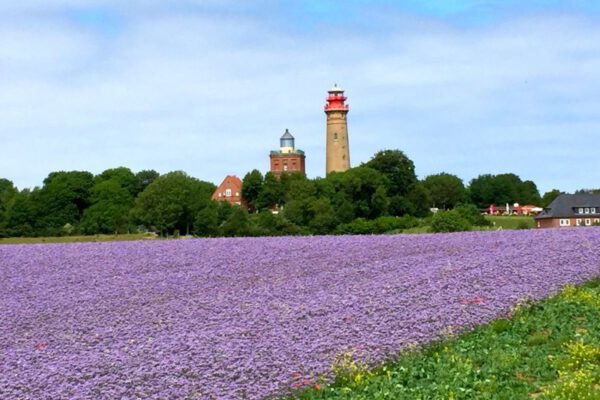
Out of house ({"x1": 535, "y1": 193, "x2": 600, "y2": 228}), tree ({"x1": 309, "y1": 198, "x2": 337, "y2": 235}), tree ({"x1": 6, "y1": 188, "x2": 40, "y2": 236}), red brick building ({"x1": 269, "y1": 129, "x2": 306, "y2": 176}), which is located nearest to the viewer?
tree ({"x1": 309, "y1": 198, "x2": 337, "y2": 235})

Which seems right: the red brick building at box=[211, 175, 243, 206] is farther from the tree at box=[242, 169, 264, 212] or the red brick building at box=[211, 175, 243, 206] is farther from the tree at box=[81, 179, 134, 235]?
the tree at box=[81, 179, 134, 235]

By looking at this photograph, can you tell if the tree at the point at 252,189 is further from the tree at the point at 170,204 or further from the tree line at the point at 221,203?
the tree at the point at 170,204

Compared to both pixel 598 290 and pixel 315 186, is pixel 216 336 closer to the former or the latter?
pixel 598 290

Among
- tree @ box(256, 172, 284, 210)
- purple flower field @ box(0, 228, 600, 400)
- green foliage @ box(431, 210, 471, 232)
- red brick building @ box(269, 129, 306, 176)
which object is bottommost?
purple flower field @ box(0, 228, 600, 400)

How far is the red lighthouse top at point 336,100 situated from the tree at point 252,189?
21095 millimetres

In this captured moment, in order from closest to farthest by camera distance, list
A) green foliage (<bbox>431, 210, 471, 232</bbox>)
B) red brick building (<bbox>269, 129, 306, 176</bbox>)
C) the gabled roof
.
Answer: green foliage (<bbox>431, 210, 471, 232</bbox>), the gabled roof, red brick building (<bbox>269, 129, 306, 176</bbox>)

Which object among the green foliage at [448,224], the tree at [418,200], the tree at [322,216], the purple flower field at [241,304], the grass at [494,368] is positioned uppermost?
the tree at [418,200]

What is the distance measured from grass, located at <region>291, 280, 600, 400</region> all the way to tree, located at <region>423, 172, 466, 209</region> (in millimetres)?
133646

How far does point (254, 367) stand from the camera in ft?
34.0

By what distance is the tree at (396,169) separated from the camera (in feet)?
368

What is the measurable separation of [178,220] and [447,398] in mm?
76297

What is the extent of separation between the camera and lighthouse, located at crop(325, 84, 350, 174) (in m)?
156

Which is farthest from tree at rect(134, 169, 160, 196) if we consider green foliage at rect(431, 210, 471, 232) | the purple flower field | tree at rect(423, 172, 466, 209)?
the purple flower field

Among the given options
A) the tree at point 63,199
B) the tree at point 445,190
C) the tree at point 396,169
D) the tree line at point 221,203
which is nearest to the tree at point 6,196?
the tree line at point 221,203
